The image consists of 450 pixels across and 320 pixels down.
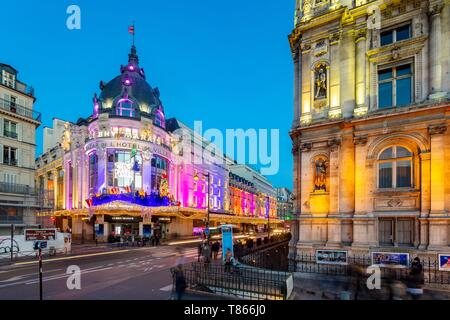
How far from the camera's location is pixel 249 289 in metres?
13.7

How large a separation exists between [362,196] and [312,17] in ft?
44.9

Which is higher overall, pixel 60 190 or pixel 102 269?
pixel 60 190

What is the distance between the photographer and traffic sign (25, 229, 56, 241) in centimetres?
2907

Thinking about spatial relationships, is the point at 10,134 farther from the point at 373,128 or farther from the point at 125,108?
the point at 373,128

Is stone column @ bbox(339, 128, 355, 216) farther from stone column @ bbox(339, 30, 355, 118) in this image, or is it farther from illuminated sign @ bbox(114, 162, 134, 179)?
illuminated sign @ bbox(114, 162, 134, 179)

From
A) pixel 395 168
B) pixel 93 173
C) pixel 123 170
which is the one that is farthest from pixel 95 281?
pixel 93 173

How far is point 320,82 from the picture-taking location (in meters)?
23.4

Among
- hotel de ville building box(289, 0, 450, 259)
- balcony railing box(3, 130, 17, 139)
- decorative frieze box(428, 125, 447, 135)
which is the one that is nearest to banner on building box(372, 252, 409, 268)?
hotel de ville building box(289, 0, 450, 259)

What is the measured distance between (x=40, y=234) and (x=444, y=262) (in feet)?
99.7

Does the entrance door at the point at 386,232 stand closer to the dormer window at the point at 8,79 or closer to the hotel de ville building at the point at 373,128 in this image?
the hotel de ville building at the point at 373,128

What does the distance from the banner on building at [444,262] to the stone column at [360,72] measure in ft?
31.5

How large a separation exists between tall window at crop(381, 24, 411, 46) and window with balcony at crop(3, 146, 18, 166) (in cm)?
3800

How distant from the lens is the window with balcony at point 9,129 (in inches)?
1377
